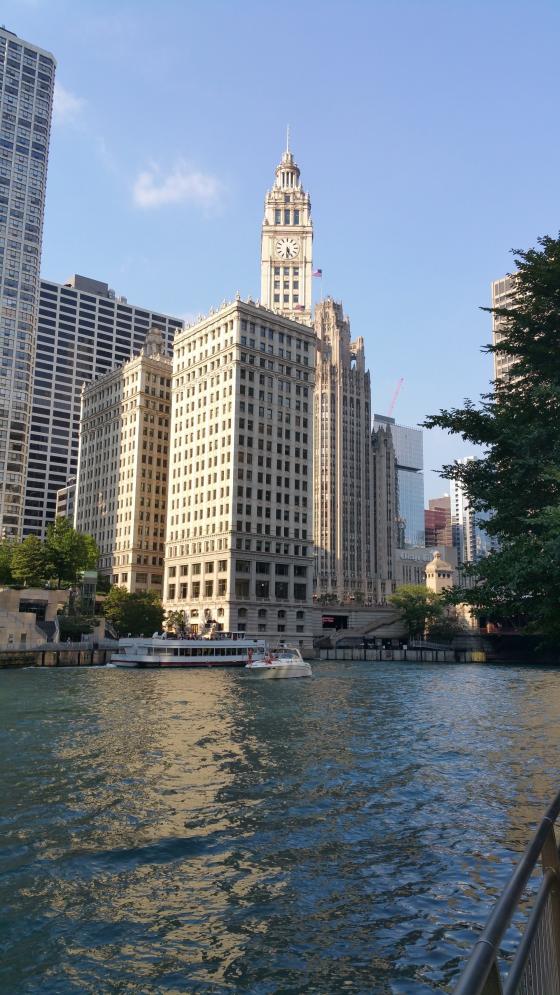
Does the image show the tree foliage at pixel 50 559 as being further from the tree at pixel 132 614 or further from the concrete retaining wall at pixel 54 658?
the concrete retaining wall at pixel 54 658

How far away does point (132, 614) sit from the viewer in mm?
128375

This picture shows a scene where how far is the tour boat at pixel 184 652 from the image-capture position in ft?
319

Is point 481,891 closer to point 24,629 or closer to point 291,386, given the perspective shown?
point 24,629

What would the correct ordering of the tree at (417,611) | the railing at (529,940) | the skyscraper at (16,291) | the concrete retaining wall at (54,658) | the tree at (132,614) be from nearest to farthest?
the railing at (529,940), the concrete retaining wall at (54,658), the tree at (132,614), the tree at (417,611), the skyscraper at (16,291)

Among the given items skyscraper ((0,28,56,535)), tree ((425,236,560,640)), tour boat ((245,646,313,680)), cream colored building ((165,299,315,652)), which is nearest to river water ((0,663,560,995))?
tree ((425,236,560,640))

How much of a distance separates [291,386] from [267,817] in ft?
458

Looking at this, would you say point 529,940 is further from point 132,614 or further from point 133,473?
point 133,473

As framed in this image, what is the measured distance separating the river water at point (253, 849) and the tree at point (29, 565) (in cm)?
8753

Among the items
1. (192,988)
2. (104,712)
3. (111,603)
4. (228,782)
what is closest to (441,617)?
(111,603)

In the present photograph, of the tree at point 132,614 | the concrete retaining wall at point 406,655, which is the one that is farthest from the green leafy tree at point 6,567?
the concrete retaining wall at point 406,655

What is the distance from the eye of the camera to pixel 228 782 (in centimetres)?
2675

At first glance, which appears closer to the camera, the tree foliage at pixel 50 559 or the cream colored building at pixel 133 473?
the tree foliage at pixel 50 559

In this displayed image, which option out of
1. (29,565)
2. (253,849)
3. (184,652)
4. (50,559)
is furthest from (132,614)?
(253,849)

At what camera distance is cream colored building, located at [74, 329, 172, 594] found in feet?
548
